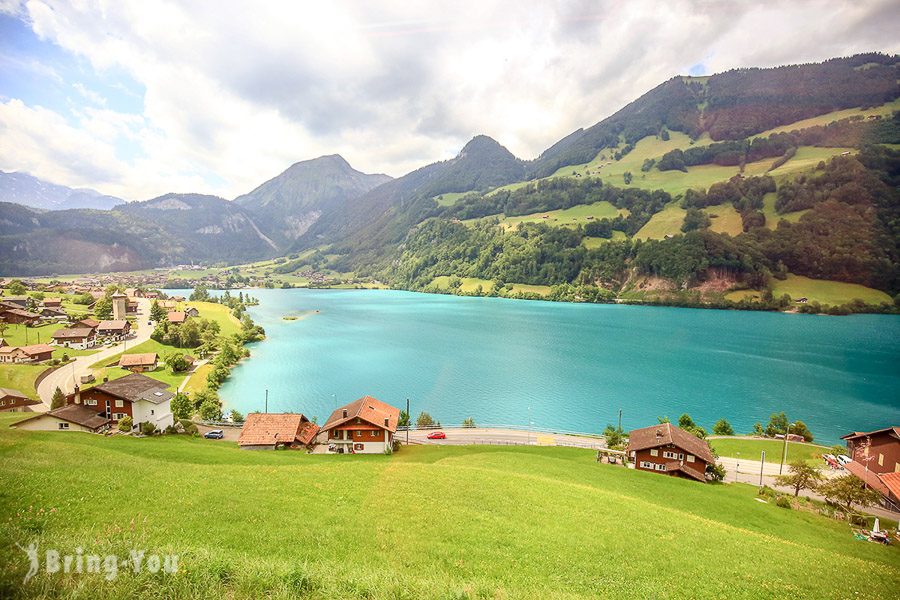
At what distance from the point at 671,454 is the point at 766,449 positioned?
52.0 feet

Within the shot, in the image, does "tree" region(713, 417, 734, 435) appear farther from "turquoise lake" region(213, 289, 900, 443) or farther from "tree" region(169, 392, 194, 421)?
"tree" region(169, 392, 194, 421)

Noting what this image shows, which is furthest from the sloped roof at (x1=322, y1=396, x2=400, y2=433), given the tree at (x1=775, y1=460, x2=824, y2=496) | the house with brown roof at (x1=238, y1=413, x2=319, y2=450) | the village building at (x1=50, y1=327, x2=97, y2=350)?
the village building at (x1=50, y1=327, x2=97, y2=350)

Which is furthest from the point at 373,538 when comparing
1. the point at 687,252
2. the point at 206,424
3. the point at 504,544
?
the point at 687,252

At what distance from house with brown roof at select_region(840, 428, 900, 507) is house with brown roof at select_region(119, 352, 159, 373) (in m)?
85.4

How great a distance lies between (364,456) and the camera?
31.4 meters

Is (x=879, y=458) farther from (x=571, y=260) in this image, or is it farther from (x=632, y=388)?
(x=571, y=260)

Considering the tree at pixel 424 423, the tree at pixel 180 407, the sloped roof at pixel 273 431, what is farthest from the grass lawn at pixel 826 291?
the tree at pixel 180 407

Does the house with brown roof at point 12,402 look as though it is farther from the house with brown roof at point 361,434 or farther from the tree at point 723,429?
the tree at point 723,429

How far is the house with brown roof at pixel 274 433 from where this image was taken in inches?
1275

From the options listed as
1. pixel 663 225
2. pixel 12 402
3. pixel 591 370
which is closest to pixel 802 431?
pixel 591 370

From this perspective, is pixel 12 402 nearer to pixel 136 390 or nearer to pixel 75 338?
pixel 136 390

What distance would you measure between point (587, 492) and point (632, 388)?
44.0 meters

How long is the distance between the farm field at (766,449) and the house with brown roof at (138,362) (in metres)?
78.7

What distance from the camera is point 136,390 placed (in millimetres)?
35375
